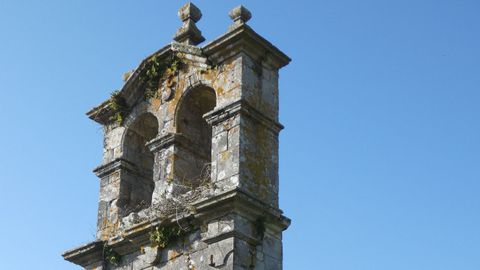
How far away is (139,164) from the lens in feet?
38.2

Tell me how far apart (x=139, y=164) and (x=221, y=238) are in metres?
2.51

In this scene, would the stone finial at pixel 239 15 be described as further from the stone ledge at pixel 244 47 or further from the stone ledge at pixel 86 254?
the stone ledge at pixel 86 254

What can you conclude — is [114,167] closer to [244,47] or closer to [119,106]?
[119,106]

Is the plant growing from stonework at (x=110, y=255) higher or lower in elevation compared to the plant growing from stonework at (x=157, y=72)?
lower

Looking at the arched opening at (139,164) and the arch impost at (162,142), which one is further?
the arched opening at (139,164)

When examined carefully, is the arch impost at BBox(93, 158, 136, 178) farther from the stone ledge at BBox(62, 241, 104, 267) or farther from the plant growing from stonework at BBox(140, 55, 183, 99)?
the stone ledge at BBox(62, 241, 104, 267)

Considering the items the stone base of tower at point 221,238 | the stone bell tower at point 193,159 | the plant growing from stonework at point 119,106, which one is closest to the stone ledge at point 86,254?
the stone bell tower at point 193,159

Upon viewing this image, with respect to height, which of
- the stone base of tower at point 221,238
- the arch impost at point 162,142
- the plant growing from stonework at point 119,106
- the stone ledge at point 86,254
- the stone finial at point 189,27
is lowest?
the stone base of tower at point 221,238

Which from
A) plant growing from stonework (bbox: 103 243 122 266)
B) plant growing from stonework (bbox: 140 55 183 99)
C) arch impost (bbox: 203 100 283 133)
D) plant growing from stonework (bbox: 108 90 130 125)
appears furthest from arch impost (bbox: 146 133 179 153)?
plant growing from stonework (bbox: 103 243 122 266)

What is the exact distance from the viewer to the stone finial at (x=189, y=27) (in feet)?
37.5

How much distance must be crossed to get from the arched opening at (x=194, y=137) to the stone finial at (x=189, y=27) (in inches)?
30.4

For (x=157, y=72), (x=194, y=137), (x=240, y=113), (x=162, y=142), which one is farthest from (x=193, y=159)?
(x=157, y=72)

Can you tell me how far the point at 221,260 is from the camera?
936 cm

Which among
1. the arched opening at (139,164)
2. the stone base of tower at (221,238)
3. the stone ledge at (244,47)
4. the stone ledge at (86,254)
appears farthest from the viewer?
Result: the arched opening at (139,164)
